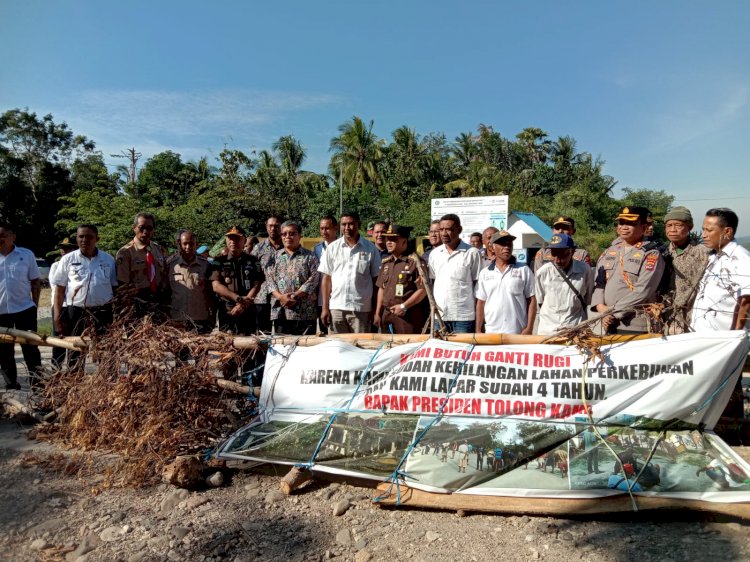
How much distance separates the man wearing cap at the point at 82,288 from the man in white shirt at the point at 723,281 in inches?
208

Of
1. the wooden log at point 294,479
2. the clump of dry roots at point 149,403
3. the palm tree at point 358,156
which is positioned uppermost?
the palm tree at point 358,156

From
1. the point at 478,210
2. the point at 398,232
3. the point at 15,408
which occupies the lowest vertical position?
the point at 15,408

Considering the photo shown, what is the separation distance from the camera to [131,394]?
13.9ft

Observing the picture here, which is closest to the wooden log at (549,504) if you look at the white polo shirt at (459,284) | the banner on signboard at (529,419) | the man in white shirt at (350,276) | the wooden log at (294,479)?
the banner on signboard at (529,419)

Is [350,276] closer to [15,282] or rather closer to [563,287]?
[563,287]

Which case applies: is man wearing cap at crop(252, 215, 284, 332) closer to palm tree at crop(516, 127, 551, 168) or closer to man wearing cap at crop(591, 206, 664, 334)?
man wearing cap at crop(591, 206, 664, 334)

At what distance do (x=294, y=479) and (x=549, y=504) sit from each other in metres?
1.58

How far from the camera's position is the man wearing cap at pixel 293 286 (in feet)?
18.3

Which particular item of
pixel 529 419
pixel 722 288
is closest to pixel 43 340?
pixel 529 419

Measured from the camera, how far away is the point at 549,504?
10.2 feet

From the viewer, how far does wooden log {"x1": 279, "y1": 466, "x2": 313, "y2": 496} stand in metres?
3.55

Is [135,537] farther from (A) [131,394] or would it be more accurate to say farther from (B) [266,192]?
(B) [266,192]

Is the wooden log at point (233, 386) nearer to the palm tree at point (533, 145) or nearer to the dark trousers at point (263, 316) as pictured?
the dark trousers at point (263, 316)

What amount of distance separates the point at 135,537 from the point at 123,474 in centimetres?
75
